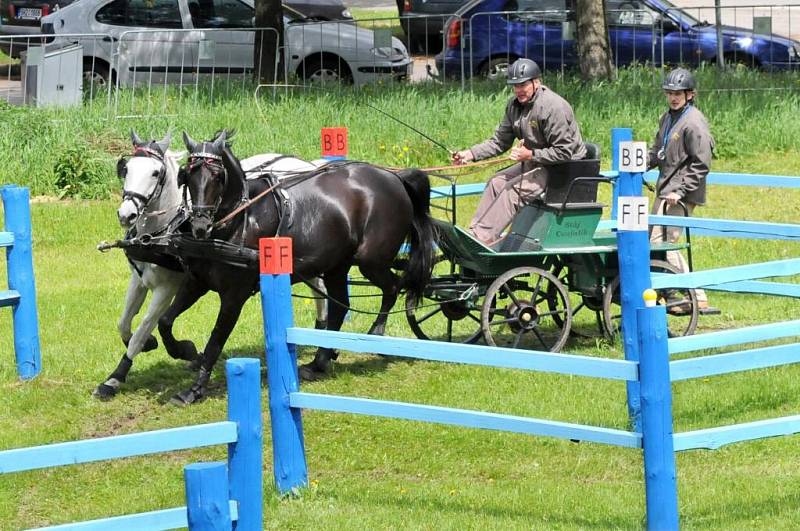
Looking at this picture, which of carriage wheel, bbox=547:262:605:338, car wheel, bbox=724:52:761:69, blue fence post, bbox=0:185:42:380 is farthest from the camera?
car wheel, bbox=724:52:761:69

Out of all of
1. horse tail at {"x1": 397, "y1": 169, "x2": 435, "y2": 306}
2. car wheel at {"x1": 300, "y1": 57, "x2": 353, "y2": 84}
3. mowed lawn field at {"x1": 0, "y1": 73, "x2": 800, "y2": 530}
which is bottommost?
mowed lawn field at {"x1": 0, "y1": 73, "x2": 800, "y2": 530}

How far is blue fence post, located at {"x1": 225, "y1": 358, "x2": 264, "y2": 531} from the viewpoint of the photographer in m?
5.24

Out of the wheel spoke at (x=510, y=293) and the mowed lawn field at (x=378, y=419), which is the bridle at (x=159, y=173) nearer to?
the mowed lawn field at (x=378, y=419)

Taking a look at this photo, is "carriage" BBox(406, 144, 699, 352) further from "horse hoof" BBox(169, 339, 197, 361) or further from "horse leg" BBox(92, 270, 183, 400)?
"horse leg" BBox(92, 270, 183, 400)

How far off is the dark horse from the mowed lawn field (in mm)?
515

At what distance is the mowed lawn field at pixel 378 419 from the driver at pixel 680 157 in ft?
3.20

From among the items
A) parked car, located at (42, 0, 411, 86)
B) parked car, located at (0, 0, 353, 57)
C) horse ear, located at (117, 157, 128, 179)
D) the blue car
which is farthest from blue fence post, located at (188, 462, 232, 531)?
parked car, located at (0, 0, 353, 57)

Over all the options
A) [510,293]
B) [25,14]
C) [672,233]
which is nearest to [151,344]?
[510,293]

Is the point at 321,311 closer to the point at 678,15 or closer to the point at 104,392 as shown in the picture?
the point at 104,392

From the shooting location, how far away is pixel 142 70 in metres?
19.3

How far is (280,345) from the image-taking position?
22.4 feet

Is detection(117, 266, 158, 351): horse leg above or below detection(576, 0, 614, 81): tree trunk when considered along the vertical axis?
below

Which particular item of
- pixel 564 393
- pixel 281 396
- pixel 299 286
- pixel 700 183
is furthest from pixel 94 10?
pixel 281 396

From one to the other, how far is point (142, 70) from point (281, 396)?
1322cm
